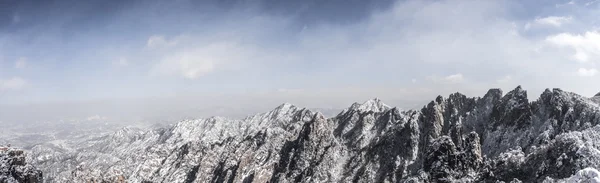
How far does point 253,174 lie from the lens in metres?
143

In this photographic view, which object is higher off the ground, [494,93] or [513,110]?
[494,93]

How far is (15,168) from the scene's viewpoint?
9444cm

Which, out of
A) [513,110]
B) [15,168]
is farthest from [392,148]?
[15,168]

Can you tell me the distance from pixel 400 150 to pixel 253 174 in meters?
60.3

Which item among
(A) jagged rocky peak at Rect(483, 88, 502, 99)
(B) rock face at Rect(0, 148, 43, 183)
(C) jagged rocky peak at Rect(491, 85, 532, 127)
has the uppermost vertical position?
(A) jagged rocky peak at Rect(483, 88, 502, 99)

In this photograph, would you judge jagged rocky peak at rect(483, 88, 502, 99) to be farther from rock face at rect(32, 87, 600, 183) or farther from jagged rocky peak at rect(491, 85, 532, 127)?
jagged rocky peak at rect(491, 85, 532, 127)

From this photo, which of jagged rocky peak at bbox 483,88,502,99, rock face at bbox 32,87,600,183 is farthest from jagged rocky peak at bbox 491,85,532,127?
jagged rocky peak at bbox 483,88,502,99

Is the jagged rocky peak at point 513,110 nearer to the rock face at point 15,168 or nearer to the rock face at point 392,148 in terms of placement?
the rock face at point 392,148

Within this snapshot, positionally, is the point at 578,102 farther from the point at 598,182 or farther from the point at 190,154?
the point at 190,154

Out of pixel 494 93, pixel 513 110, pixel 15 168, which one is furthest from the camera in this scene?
pixel 494 93

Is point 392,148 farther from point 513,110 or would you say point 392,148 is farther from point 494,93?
point 494,93

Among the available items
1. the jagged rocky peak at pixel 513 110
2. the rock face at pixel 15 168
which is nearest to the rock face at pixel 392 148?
the jagged rocky peak at pixel 513 110

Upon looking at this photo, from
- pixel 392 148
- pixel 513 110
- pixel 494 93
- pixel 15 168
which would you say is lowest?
pixel 392 148

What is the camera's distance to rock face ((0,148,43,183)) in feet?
A: 301
